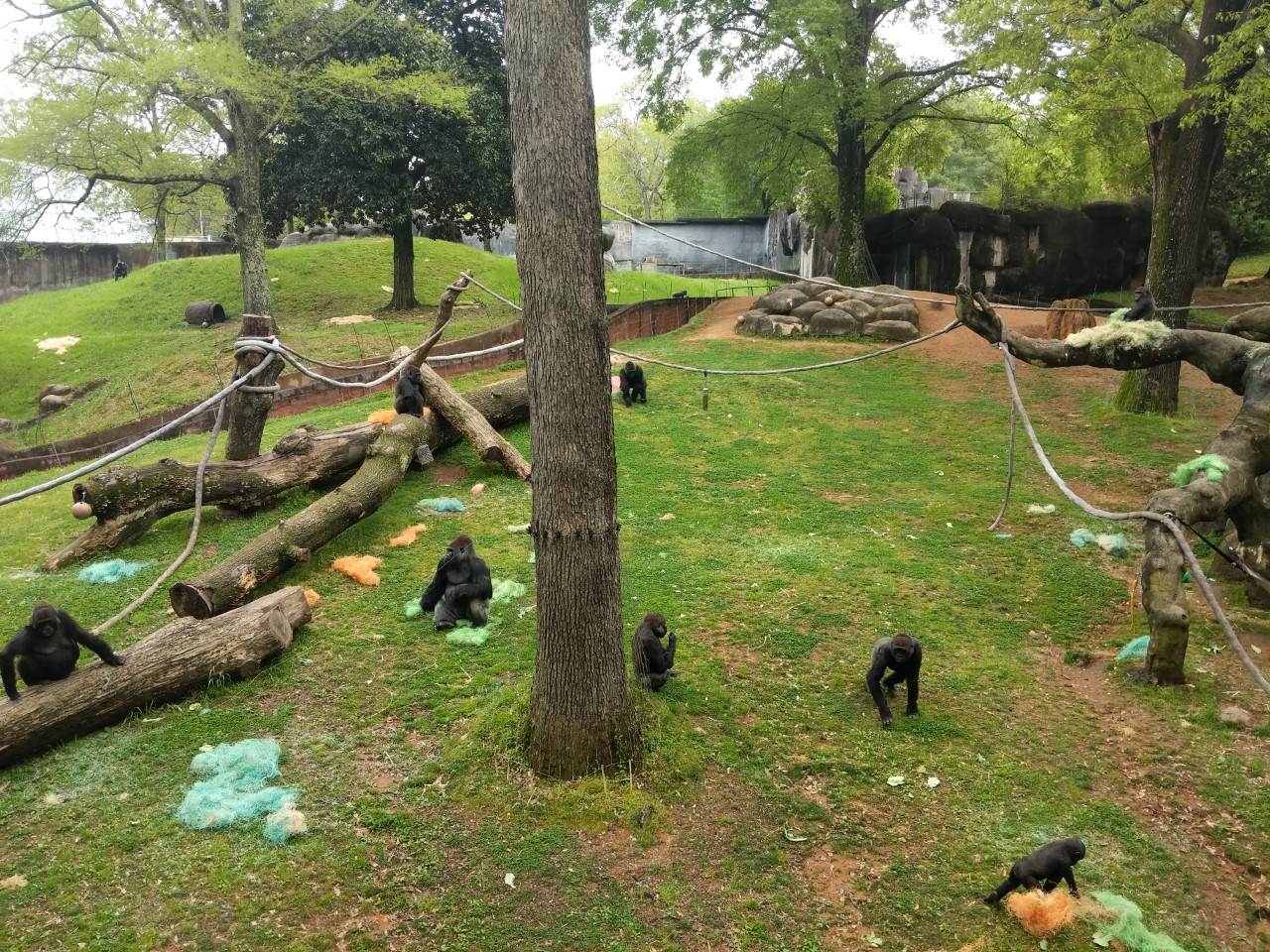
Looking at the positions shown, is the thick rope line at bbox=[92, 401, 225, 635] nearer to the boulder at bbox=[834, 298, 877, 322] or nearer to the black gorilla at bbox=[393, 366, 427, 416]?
the black gorilla at bbox=[393, 366, 427, 416]

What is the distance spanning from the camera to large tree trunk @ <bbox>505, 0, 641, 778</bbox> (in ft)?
17.2

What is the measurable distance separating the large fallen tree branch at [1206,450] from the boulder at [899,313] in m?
13.0

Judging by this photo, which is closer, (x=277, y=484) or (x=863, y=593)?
(x=863, y=593)

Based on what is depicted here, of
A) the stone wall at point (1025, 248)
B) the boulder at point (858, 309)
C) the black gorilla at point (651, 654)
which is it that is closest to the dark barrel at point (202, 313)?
the boulder at point (858, 309)

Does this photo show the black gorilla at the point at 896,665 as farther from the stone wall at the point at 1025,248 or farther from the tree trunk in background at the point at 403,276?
the stone wall at the point at 1025,248

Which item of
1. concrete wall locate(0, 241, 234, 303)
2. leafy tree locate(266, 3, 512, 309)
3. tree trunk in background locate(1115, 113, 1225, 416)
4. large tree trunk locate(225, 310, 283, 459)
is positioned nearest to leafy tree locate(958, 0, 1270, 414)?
tree trunk in background locate(1115, 113, 1225, 416)

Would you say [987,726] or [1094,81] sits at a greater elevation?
[1094,81]

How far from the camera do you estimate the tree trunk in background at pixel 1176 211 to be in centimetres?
1430

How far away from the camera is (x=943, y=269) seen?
2981 cm

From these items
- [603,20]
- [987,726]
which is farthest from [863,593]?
[603,20]

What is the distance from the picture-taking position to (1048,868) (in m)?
4.72

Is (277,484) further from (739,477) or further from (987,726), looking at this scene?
(987,726)

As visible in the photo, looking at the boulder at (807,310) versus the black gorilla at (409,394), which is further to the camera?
the boulder at (807,310)

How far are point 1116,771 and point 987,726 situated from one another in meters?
0.91
